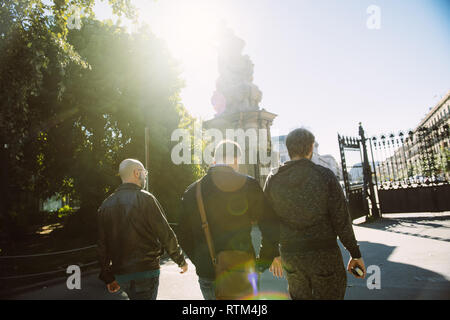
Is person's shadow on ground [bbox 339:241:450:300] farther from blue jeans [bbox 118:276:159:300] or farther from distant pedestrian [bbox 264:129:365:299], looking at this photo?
blue jeans [bbox 118:276:159:300]

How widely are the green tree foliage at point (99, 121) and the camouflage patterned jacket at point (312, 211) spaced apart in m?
7.86

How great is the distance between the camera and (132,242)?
280 cm

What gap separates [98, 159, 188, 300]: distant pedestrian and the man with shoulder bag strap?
47 cm

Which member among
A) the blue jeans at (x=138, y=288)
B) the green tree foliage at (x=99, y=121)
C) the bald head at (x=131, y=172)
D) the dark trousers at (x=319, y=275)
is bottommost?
the blue jeans at (x=138, y=288)

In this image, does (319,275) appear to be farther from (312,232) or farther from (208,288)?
(208,288)

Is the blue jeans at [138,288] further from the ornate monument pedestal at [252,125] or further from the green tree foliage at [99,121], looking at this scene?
the ornate monument pedestal at [252,125]

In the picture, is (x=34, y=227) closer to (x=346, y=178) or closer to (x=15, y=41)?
(x=15, y=41)

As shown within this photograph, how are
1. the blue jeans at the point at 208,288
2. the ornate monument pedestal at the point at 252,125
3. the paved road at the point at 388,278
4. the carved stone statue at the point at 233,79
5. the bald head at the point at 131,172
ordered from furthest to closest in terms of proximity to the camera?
the carved stone statue at the point at 233,79, the ornate monument pedestal at the point at 252,125, the paved road at the point at 388,278, the bald head at the point at 131,172, the blue jeans at the point at 208,288

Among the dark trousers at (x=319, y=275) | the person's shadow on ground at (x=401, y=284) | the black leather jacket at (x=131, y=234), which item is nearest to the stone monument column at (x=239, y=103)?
the person's shadow on ground at (x=401, y=284)

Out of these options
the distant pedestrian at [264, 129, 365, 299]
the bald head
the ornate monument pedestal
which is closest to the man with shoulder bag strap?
the distant pedestrian at [264, 129, 365, 299]

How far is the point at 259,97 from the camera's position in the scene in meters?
16.8

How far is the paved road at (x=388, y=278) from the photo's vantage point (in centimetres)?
423

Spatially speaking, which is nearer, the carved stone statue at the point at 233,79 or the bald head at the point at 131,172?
the bald head at the point at 131,172
